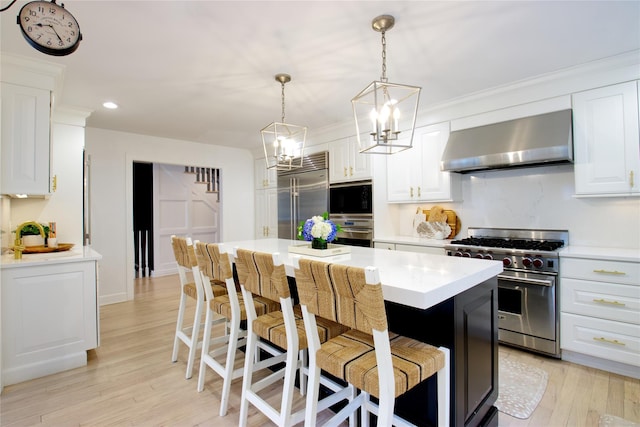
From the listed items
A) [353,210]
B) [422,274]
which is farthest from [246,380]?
[353,210]

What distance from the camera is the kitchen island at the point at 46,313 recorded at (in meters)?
2.32

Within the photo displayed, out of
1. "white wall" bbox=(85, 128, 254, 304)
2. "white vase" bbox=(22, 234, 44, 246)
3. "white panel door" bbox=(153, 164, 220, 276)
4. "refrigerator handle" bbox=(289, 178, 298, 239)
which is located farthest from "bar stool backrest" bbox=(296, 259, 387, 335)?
"white panel door" bbox=(153, 164, 220, 276)

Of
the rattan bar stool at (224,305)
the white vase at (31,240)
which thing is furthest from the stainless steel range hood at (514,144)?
the white vase at (31,240)

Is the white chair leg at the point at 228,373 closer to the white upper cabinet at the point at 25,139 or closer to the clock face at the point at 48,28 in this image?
the clock face at the point at 48,28

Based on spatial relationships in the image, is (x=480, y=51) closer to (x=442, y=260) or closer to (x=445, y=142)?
(x=445, y=142)

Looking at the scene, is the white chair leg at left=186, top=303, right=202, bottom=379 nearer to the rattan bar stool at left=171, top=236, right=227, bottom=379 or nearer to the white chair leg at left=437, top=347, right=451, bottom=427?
the rattan bar stool at left=171, top=236, right=227, bottom=379

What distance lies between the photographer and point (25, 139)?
2.52 m

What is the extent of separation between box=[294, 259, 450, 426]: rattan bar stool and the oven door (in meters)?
1.80

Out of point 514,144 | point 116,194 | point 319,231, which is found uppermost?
point 514,144

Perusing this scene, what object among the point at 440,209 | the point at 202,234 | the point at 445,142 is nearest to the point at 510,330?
the point at 440,209

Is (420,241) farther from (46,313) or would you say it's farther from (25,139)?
(25,139)

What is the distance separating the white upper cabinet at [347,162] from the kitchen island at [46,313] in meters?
2.91

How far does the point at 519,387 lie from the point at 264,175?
4.74 m

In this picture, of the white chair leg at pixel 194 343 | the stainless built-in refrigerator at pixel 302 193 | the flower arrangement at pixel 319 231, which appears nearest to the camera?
the flower arrangement at pixel 319 231
